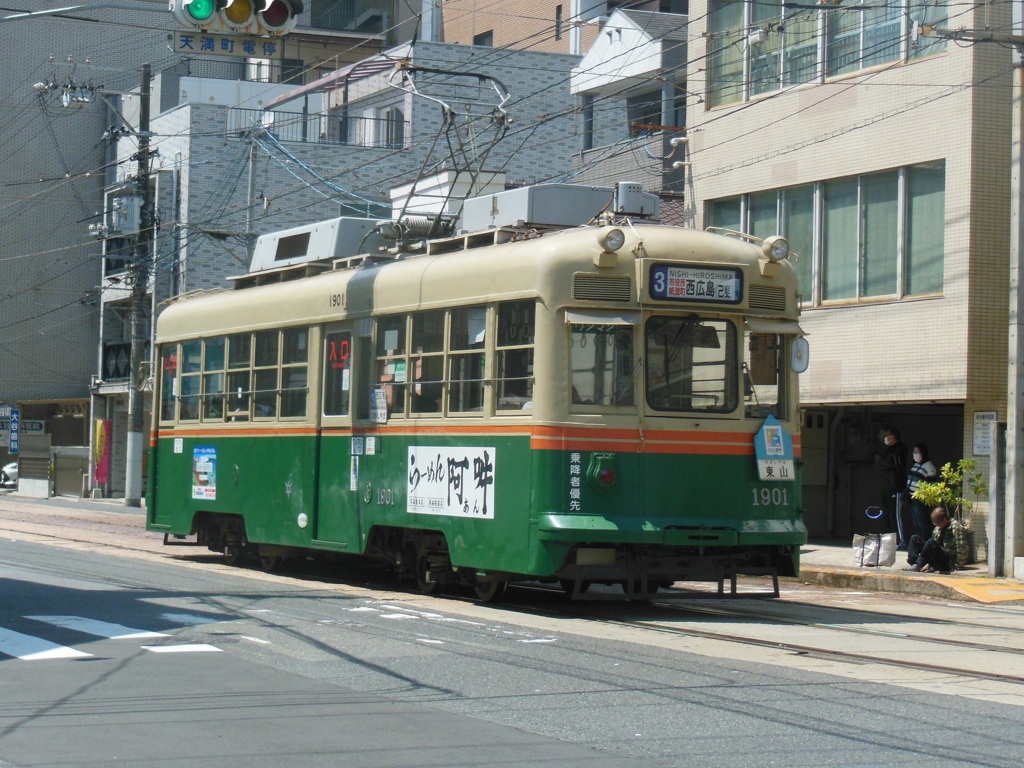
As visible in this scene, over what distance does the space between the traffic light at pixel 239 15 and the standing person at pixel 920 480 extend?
33.7 ft

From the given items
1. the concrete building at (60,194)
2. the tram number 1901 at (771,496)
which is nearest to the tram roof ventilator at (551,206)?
the tram number 1901 at (771,496)

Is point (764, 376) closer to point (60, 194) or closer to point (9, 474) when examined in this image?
point (60, 194)

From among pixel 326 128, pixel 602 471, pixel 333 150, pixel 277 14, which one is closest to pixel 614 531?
Result: pixel 602 471

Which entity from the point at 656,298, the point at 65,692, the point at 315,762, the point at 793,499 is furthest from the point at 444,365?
the point at 315,762

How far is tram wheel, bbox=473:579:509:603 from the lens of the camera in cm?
1363

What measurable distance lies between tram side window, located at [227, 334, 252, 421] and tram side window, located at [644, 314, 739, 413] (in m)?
6.13

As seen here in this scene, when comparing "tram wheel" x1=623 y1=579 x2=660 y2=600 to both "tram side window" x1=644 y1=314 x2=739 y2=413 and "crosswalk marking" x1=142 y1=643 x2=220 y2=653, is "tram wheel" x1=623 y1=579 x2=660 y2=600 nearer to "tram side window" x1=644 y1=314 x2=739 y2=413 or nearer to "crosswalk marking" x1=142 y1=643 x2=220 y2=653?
"tram side window" x1=644 y1=314 x2=739 y2=413

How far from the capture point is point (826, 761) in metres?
6.97

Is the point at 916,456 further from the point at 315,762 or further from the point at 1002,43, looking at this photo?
the point at 315,762

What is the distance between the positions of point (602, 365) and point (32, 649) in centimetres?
503

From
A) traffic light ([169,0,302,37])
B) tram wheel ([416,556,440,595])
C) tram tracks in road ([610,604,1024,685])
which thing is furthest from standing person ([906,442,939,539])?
traffic light ([169,0,302,37])

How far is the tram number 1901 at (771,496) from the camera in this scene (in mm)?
12844

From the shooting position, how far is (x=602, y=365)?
41.2 ft

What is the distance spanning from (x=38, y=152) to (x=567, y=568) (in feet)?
133
